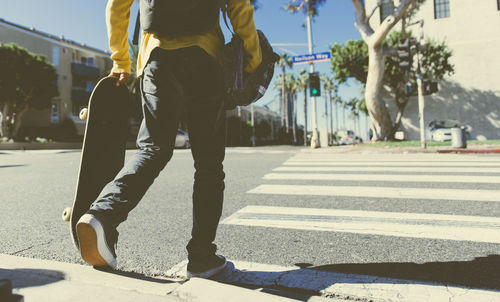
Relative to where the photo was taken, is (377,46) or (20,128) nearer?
(377,46)

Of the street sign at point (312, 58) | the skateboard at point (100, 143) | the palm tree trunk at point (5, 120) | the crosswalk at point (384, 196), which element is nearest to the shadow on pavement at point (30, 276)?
the skateboard at point (100, 143)

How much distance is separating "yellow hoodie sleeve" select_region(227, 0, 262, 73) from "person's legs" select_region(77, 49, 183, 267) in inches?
15.5

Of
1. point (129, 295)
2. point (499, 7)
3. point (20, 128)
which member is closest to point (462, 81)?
point (499, 7)

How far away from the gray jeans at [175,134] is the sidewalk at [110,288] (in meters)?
0.28

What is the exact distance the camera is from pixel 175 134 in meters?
1.86

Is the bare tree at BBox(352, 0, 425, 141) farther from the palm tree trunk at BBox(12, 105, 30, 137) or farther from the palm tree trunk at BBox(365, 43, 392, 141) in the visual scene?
the palm tree trunk at BBox(12, 105, 30, 137)

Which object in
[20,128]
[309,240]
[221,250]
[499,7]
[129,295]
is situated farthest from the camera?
[20,128]

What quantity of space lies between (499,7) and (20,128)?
42381 millimetres

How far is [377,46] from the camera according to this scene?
59.5 feet

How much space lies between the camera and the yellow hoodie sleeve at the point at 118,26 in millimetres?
1850

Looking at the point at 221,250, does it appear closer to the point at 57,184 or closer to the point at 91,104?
the point at 91,104

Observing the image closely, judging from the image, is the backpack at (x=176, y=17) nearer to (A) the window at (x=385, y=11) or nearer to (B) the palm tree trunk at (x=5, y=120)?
(A) the window at (x=385, y=11)

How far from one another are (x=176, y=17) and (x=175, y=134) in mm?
585

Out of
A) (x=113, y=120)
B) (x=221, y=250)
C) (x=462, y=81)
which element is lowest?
(x=221, y=250)
